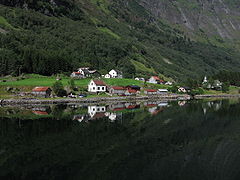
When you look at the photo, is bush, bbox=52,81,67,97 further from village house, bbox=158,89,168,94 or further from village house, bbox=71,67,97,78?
village house, bbox=158,89,168,94

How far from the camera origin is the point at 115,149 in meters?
44.2

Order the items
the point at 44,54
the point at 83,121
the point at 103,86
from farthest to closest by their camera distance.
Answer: the point at 44,54 → the point at 103,86 → the point at 83,121

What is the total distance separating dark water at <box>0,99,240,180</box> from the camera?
3406cm

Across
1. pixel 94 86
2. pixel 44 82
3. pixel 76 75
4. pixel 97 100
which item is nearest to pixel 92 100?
pixel 97 100

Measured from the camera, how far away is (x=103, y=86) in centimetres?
14125

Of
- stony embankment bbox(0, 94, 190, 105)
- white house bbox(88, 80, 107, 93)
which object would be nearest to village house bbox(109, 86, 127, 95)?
white house bbox(88, 80, 107, 93)

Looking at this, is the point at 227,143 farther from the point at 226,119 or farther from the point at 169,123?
the point at 226,119

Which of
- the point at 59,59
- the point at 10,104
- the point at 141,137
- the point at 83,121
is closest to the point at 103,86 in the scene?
the point at 59,59

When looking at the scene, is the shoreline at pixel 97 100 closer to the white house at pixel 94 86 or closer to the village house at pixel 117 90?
the village house at pixel 117 90

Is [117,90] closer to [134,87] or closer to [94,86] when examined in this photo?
[94,86]

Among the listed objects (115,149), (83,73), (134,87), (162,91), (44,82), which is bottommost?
(115,149)

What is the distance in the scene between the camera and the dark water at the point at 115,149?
34.1 metres

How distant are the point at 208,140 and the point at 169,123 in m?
17.8

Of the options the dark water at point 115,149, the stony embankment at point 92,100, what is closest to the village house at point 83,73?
the stony embankment at point 92,100
